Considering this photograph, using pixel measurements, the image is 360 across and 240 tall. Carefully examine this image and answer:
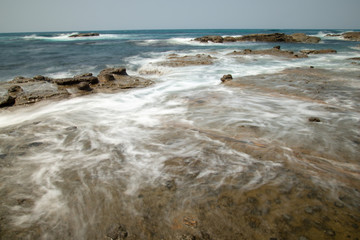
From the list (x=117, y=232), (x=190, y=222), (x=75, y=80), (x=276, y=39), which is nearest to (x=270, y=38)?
(x=276, y=39)

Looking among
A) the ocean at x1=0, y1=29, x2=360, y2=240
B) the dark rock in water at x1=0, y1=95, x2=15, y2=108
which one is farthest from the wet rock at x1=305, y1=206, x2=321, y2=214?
the dark rock in water at x1=0, y1=95, x2=15, y2=108

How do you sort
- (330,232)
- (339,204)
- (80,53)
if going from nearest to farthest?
(330,232) < (339,204) < (80,53)

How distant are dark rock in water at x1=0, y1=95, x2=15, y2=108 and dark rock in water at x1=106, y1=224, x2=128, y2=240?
5.97m

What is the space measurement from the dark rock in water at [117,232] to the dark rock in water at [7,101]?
597cm

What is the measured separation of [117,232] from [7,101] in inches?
239

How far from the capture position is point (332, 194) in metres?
2.27

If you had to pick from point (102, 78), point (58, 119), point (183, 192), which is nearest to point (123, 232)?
point (183, 192)

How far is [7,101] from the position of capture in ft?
18.9

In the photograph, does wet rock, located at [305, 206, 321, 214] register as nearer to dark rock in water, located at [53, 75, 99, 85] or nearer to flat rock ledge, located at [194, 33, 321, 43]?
dark rock in water, located at [53, 75, 99, 85]

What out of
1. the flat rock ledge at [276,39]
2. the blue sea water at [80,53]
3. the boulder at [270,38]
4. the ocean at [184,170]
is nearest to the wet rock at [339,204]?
the ocean at [184,170]

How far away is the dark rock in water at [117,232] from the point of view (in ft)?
6.08

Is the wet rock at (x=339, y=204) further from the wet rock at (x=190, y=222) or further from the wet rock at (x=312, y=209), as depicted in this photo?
the wet rock at (x=190, y=222)

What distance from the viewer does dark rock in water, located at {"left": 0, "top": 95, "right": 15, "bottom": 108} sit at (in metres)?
5.71

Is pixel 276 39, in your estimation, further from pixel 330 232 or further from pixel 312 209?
pixel 330 232
